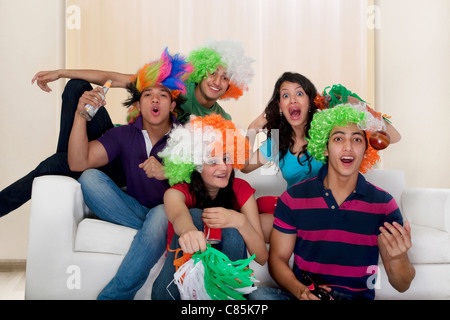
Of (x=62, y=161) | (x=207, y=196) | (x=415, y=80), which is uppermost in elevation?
(x=415, y=80)

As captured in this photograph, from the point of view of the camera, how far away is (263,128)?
89.0 inches

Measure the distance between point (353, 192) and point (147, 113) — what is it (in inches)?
39.5

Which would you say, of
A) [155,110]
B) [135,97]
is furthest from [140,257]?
[135,97]

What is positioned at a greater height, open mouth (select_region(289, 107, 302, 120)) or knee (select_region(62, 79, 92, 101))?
knee (select_region(62, 79, 92, 101))

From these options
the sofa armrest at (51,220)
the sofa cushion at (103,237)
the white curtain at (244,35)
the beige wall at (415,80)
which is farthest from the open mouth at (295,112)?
the beige wall at (415,80)

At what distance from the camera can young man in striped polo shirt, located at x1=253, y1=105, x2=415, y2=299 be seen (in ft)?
4.93

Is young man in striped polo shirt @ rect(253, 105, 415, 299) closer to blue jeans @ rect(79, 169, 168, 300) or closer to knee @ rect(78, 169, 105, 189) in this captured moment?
blue jeans @ rect(79, 169, 168, 300)

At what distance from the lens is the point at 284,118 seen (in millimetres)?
2176

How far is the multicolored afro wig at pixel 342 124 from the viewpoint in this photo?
161 cm

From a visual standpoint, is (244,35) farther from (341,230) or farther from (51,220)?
(341,230)

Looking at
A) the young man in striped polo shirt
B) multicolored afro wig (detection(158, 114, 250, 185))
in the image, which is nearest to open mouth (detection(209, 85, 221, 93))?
multicolored afro wig (detection(158, 114, 250, 185))

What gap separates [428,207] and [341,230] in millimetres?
912

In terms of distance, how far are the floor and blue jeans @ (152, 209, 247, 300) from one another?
1.18 metres

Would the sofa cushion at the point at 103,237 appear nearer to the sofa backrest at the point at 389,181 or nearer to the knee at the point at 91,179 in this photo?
the knee at the point at 91,179
